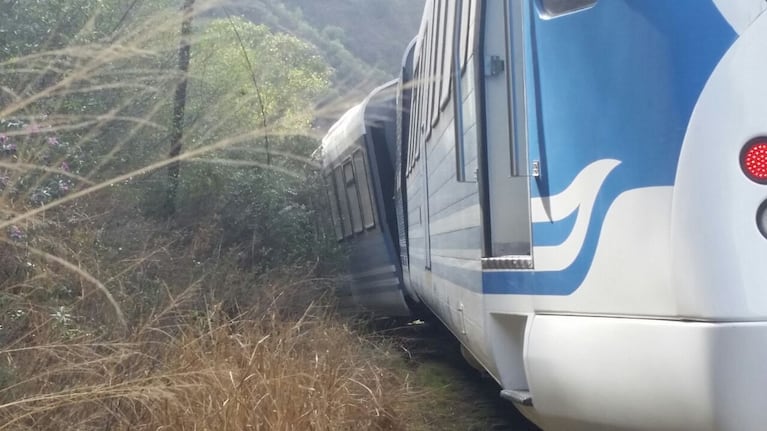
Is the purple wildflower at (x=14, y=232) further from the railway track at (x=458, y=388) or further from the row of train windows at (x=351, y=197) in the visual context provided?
the row of train windows at (x=351, y=197)

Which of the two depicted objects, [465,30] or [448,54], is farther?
→ [448,54]

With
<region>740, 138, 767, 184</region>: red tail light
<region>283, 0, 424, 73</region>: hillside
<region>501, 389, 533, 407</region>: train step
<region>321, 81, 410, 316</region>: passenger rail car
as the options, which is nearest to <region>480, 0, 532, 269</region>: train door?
<region>501, 389, 533, 407</region>: train step

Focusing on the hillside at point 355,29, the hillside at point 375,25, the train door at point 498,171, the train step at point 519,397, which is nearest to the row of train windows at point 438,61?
the train door at point 498,171

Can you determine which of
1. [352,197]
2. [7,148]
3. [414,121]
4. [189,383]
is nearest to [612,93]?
[189,383]

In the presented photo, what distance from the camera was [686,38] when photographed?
117 inches

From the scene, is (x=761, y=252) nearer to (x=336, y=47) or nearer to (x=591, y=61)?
(x=591, y=61)

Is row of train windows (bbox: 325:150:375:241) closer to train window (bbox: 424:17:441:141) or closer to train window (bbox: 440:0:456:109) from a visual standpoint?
train window (bbox: 424:17:441:141)

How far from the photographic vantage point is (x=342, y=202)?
12781 millimetres

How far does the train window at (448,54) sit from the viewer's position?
5.04m

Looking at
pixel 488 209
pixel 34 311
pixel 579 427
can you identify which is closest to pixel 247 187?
pixel 34 311

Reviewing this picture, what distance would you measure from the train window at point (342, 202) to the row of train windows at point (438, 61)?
148 inches

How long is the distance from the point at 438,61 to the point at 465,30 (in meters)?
1.38

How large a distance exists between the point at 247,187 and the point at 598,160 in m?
8.57

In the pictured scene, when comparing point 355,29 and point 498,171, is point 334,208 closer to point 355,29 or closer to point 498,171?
point 498,171
